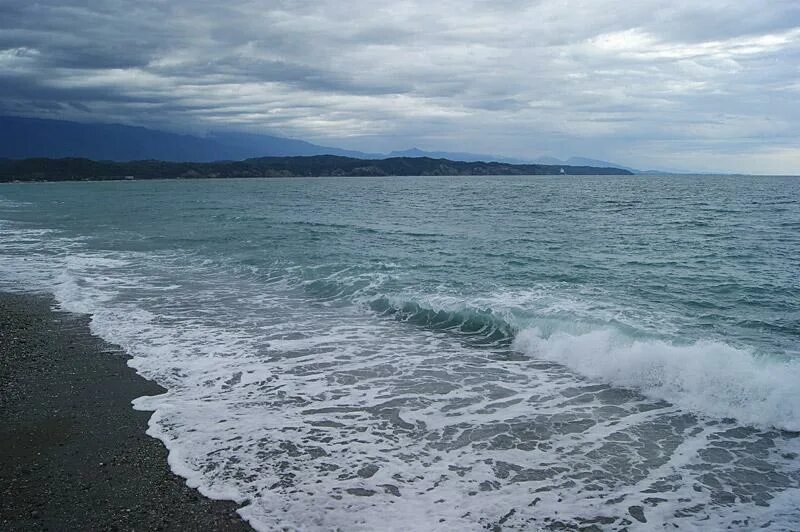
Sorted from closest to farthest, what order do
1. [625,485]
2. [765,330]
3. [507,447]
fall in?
[625,485]
[507,447]
[765,330]

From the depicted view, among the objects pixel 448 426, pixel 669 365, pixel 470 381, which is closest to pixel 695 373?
pixel 669 365

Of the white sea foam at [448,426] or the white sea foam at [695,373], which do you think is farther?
the white sea foam at [695,373]

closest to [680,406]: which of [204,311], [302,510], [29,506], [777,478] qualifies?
[777,478]

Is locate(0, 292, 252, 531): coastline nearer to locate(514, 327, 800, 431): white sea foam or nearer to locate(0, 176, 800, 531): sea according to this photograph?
locate(0, 176, 800, 531): sea

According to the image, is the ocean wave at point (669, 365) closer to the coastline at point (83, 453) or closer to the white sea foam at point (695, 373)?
the white sea foam at point (695, 373)

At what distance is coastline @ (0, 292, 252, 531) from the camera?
6.41 meters

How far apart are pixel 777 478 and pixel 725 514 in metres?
1.51

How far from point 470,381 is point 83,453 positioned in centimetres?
692

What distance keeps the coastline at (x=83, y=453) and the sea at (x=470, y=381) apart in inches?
14.1

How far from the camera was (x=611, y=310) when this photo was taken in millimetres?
16422

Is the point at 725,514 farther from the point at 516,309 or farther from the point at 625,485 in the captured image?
the point at 516,309

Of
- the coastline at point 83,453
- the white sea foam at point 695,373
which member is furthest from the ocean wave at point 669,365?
the coastline at point 83,453

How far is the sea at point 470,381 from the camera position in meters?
7.03

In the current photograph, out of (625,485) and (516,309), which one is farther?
(516,309)
